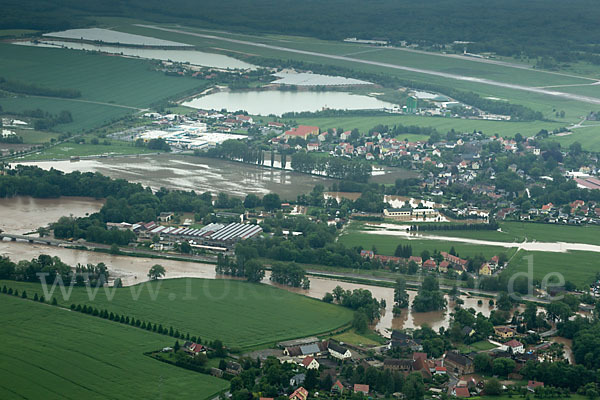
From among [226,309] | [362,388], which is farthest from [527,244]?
[362,388]

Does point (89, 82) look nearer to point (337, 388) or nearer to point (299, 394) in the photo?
point (337, 388)

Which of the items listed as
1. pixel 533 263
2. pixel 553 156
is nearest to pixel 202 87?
pixel 553 156

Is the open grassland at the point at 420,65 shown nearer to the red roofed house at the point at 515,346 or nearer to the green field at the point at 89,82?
the green field at the point at 89,82

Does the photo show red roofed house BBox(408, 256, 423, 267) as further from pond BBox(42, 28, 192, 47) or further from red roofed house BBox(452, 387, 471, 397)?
pond BBox(42, 28, 192, 47)

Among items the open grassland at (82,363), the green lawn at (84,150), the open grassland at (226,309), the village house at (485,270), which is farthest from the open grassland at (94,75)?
the open grassland at (82,363)

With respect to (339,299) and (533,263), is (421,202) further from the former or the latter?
(339,299)

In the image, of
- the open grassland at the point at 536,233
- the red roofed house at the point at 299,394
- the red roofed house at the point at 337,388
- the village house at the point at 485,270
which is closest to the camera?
the red roofed house at the point at 299,394
